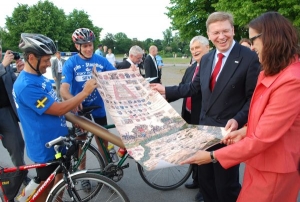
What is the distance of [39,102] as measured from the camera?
7.15 feet

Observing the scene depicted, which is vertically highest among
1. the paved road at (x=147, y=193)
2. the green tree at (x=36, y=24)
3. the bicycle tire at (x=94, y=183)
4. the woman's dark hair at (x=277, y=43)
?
the green tree at (x=36, y=24)

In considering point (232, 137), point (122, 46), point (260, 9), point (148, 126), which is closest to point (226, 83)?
point (232, 137)

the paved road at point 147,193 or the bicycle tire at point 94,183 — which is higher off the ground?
the bicycle tire at point 94,183

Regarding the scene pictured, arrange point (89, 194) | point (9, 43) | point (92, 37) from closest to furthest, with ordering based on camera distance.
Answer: point (89, 194)
point (92, 37)
point (9, 43)

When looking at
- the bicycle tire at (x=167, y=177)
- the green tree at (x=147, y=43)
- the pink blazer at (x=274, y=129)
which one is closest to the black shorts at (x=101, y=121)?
the bicycle tire at (x=167, y=177)

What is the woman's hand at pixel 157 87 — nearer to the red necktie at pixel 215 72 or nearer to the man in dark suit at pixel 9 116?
the red necktie at pixel 215 72

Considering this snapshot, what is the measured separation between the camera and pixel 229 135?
1878mm

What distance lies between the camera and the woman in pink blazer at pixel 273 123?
57.4 inches

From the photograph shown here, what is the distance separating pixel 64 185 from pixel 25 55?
1176mm

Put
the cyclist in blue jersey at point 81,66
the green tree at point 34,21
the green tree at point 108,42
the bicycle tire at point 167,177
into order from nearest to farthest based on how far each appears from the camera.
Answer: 1. the cyclist in blue jersey at point 81,66
2. the bicycle tire at point 167,177
3. the green tree at point 34,21
4. the green tree at point 108,42

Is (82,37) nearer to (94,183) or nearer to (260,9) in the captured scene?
(94,183)

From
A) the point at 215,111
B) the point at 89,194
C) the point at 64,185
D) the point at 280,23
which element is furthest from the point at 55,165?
the point at 280,23

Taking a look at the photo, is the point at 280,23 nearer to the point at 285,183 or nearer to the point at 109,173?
the point at 285,183

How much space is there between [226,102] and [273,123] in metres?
0.88
